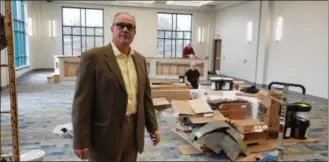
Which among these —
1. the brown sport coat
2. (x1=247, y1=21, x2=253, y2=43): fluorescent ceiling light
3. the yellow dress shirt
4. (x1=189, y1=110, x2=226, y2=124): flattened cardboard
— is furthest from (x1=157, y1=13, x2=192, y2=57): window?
the brown sport coat

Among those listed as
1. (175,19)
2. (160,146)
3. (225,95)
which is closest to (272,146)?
(225,95)

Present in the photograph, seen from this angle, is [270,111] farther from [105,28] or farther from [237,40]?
[105,28]

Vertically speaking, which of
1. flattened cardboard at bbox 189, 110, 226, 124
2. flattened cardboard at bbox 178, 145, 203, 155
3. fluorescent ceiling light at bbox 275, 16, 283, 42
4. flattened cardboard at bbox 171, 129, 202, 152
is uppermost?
fluorescent ceiling light at bbox 275, 16, 283, 42

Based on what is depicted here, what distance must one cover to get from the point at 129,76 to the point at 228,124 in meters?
2.35

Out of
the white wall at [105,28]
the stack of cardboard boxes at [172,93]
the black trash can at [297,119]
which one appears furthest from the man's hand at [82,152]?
the white wall at [105,28]

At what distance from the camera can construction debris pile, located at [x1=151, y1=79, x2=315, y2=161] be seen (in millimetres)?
3494

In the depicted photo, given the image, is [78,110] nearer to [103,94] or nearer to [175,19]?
[103,94]

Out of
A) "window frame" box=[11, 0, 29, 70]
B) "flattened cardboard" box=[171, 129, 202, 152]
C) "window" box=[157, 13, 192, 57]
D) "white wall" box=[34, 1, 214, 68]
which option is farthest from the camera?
"window" box=[157, 13, 192, 57]

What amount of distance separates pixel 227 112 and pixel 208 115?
408 mm

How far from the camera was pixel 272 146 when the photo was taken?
3867mm

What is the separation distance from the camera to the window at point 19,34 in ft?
35.6

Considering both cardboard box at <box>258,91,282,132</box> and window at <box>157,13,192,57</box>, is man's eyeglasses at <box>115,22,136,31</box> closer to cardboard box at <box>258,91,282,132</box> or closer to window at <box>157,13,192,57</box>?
cardboard box at <box>258,91,282,132</box>

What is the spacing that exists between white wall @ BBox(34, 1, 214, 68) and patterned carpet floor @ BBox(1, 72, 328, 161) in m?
7.42

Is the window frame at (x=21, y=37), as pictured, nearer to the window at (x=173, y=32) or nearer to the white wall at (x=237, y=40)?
the window at (x=173, y=32)
